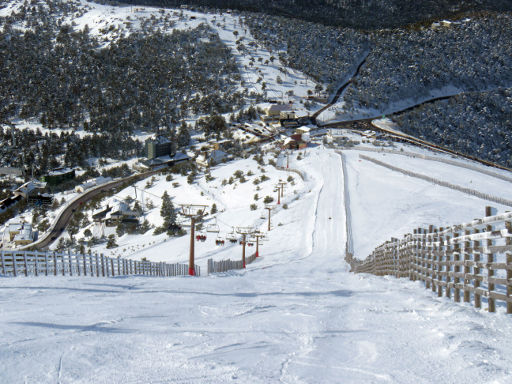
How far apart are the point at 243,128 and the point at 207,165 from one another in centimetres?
2115

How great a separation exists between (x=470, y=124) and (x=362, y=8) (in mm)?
102625

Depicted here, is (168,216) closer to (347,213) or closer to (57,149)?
(347,213)

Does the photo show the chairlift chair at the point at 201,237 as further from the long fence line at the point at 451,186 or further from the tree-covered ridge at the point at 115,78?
the tree-covered ridge at the point at 115,78

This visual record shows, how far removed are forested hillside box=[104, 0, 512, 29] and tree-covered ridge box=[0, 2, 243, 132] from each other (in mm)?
43247

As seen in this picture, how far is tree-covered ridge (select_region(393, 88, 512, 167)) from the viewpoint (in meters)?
81.7

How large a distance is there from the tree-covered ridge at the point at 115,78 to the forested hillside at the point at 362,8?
142 feet

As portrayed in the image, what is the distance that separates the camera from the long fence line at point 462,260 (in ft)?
21.4

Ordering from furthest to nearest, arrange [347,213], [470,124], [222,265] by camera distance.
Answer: [470,124] < [347,213] < [222,265]

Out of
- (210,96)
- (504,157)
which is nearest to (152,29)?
(210,96)

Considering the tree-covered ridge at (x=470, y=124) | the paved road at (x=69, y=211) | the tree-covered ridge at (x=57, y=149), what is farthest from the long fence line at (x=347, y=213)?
the tree-covered ridge at (x=57, y=149)

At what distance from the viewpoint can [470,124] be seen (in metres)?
89.2

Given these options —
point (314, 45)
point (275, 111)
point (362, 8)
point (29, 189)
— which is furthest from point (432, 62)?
point (29, 189)

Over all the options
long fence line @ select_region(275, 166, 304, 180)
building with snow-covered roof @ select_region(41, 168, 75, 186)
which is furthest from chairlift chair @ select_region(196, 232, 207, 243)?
building with snow-covered roof @ select_region(41, 168, 75, 186)

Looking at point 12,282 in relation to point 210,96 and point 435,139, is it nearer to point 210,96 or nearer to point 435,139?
point 435,139
